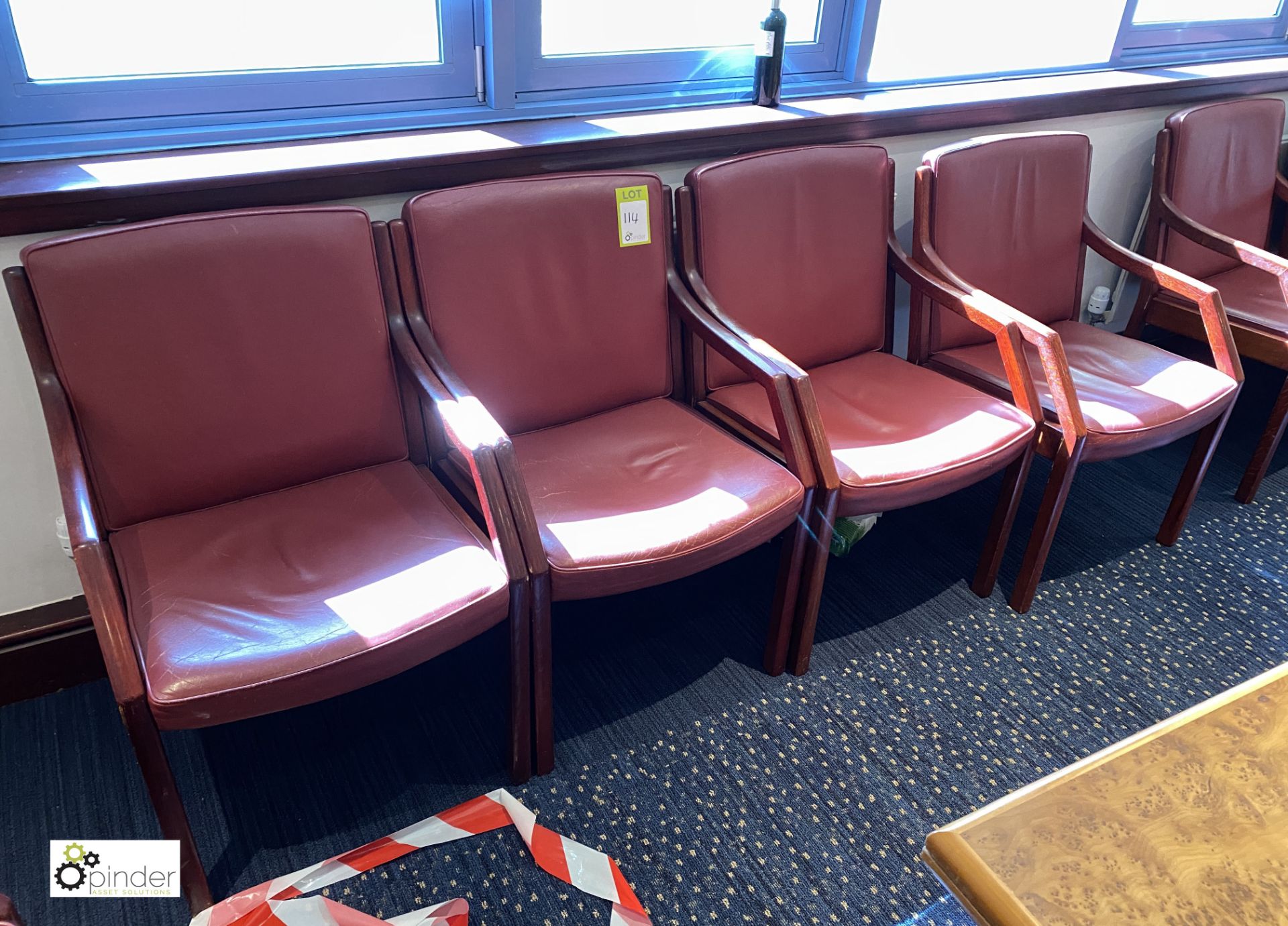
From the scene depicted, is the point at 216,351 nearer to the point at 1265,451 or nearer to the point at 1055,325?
the point at 1055,325

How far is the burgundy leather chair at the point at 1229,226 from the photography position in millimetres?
2342

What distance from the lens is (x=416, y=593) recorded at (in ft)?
4.41

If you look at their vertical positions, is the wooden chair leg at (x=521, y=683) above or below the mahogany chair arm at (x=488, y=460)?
below

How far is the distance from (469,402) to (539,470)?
24 cm

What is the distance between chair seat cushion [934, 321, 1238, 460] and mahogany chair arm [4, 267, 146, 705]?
169 centimetres

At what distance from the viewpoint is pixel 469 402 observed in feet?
4.82

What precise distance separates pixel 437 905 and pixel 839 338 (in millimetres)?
1393

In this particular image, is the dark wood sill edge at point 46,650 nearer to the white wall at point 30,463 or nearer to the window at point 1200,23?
the white wall at point 30,463

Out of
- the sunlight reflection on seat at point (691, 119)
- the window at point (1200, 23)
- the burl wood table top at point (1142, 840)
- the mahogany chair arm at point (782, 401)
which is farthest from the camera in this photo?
the window at point (1200, 23)

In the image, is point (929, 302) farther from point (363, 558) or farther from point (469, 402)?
point (363, 558)

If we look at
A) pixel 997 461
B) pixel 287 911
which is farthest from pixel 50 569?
pixel 997 461

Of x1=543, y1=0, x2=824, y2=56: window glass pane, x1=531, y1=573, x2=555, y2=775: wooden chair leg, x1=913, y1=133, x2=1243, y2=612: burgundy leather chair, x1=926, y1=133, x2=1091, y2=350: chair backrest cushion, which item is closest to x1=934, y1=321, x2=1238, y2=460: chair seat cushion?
x1=913, y1=133, x2=1243, y2=612: burgundy leather chair

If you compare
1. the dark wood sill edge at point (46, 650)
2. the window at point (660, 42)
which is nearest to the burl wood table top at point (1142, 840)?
the dark wood sill edge at point (46, 650)

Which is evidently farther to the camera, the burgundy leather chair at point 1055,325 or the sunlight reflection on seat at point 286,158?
the burgundy leather chair at point 1055,325
